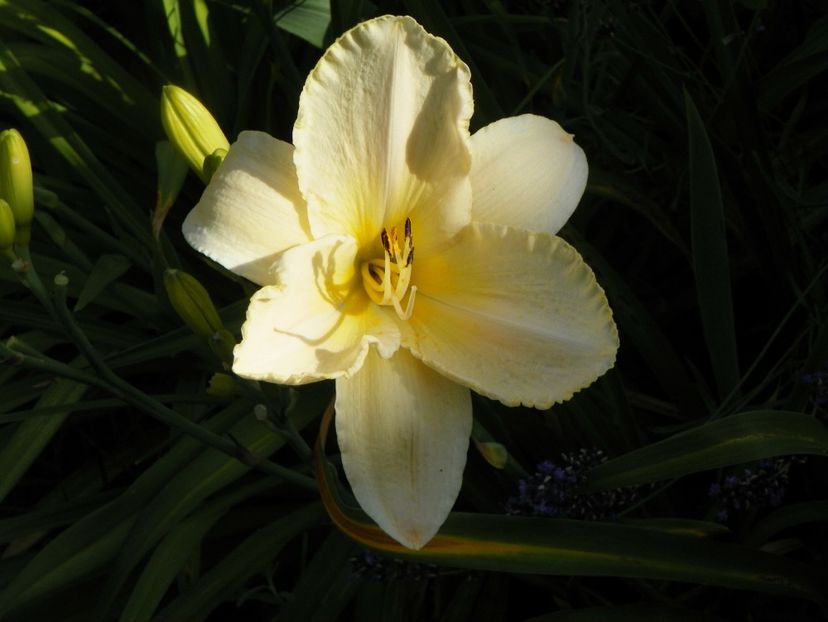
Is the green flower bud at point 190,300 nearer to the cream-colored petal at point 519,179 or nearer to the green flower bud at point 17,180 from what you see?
the green flower bud at point 17,180

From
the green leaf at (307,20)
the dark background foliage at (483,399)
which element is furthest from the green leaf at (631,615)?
the green leaf at (307,20)

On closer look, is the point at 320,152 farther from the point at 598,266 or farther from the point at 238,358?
the point at 598,266

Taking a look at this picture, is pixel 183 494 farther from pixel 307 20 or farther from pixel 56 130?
pixel 307 20

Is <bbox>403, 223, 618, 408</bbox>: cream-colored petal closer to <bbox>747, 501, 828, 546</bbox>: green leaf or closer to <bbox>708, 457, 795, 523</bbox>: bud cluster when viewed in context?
<bbox>708, 457, 795, 523</bbox>: bud cluster

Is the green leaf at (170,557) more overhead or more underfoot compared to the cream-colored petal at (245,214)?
more underfoot

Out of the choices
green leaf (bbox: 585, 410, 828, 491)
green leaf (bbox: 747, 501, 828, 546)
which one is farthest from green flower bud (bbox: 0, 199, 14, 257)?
green leaf (bbox: 747, 501, 828, 546)

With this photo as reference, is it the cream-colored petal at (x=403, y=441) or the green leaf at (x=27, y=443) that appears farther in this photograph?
the green leaf at (x=27, y=443)
